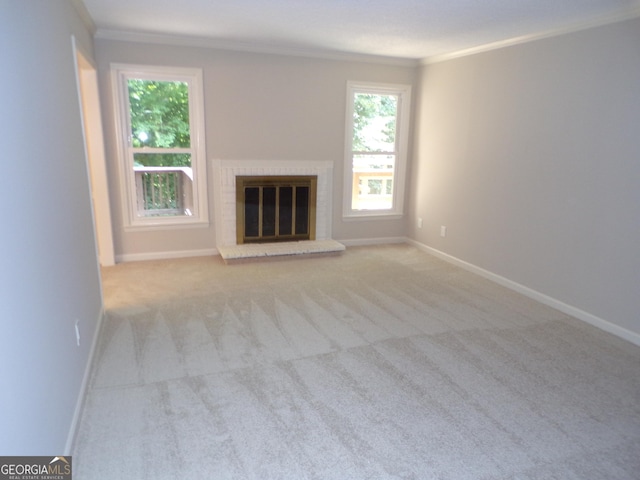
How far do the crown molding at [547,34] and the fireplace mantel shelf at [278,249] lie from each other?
253 cm

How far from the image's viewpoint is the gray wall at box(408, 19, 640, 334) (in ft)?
10.2

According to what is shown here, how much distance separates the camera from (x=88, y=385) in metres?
2.36

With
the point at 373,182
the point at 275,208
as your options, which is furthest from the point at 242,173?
the point at 373,182

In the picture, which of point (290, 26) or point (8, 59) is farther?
point (290, 26)

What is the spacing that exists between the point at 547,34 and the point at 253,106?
2.99m

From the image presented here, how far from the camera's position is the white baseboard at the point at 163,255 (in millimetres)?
4664

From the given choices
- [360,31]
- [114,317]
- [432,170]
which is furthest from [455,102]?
[114,317]

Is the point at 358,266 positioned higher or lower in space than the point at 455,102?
lower

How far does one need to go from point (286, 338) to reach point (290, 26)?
271cm

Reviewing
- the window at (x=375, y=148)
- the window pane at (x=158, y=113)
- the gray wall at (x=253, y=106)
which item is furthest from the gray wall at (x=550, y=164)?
the window pane at (x=158, y=113)

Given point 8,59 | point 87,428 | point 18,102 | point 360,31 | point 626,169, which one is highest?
point 360,31

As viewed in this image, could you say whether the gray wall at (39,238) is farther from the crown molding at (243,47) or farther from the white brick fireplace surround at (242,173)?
the white brick fireplace surround at (242,173)

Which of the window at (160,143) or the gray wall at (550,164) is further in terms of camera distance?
the window at (160,143)

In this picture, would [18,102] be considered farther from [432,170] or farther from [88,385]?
[432,170]
